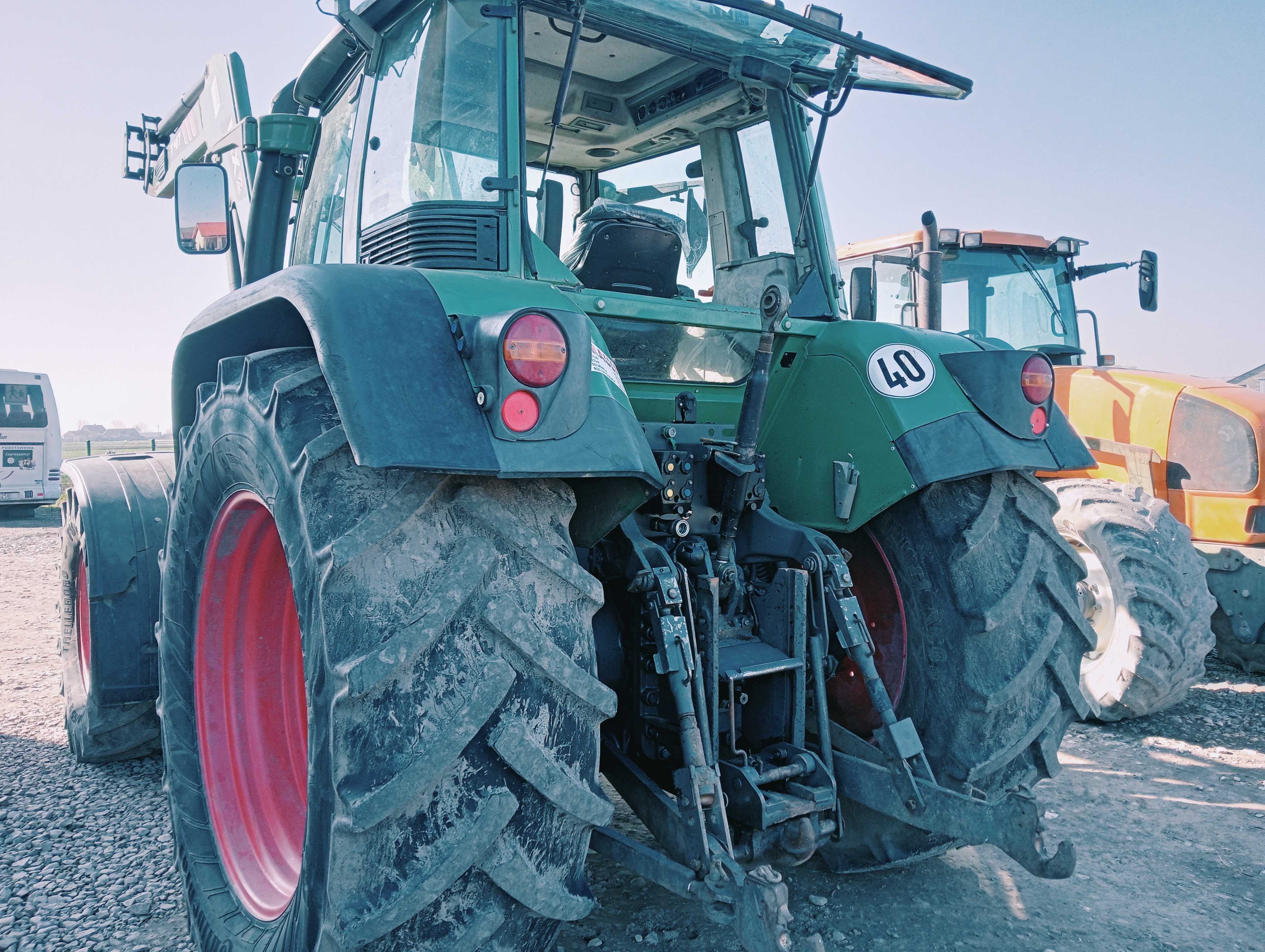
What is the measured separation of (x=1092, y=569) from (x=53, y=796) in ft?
16.4

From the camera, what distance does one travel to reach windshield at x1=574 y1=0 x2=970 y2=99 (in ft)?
7.89

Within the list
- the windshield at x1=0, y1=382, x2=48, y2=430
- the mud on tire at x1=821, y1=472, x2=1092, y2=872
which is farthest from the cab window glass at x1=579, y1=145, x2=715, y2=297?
the windshield at x1=0, y1=382, x2=48, y2=430

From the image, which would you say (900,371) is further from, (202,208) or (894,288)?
(894,288)

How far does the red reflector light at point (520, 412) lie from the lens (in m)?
1.63

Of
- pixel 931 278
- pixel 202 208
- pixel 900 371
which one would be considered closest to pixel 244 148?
pixel 202 208

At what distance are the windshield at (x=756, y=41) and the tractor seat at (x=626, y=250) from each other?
19.8 inches

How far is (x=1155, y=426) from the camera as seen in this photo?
546 cm

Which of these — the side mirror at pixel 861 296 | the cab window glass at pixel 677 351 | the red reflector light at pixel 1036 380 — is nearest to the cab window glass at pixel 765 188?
the side mirror at pixel 861 296

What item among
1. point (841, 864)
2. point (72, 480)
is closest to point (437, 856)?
point (841, 864)

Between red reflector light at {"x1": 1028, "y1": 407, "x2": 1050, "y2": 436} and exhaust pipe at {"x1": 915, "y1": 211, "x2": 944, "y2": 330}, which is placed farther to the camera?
exhaust pipe at {"x1": 915, "y1": 211, "x2": 944, "y2": 330}

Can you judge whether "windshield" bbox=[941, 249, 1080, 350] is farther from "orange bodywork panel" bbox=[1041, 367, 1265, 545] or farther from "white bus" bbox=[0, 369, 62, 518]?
"white bus" bbox=[0, 369, 62, 518]

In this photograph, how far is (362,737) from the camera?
150 cm

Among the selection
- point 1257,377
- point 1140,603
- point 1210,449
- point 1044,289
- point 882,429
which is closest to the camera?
point 882,429

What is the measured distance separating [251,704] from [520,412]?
141cm
